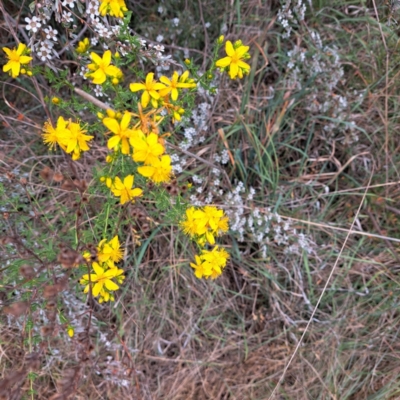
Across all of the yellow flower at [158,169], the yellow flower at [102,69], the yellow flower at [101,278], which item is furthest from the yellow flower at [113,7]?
the yellow flower at [101,278]

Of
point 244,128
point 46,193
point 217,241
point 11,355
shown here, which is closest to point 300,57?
point 244,128

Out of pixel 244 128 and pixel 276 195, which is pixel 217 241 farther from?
pixel 244 128

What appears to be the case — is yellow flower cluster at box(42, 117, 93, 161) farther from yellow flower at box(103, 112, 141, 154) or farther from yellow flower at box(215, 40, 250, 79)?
yellow flower at box(215, 40, 250, 79)

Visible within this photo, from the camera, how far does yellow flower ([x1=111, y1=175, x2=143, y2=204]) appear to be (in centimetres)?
149

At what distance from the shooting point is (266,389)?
2.76 meters

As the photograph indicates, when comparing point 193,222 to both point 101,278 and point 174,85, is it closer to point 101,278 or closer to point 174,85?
point 101,278

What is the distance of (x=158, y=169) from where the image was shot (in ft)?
4.61

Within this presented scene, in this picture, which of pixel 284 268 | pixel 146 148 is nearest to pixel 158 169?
pixel 146 148

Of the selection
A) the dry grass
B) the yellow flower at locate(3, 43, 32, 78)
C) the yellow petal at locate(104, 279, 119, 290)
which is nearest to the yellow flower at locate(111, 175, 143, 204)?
the yellow petal at locate(104, 279, 119, 290)

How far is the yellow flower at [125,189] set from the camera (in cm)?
149

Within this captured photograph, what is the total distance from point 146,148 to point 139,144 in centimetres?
3

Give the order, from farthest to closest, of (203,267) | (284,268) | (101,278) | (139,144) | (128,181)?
(284,268)
(203,267)
(101,278)
(128,181)
(139,144)

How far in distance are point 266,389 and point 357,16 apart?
243 cm

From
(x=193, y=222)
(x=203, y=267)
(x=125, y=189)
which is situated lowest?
(x=203, y=267)
